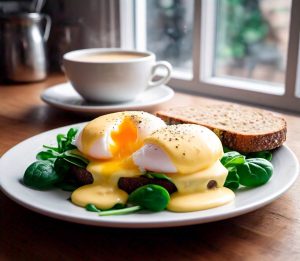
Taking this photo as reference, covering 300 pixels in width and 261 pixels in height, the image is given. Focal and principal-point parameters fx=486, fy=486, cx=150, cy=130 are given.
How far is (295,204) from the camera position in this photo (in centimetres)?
78

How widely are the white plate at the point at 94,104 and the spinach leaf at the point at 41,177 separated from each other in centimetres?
46

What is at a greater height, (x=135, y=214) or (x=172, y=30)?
(x=172, y=30)

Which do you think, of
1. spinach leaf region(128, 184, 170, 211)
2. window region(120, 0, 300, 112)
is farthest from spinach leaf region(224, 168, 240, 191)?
window region(120, 0, 300, 112)

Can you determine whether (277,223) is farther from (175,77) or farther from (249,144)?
(175,77)

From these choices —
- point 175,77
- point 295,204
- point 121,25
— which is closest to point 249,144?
point 295,204

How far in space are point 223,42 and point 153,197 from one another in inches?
43.7

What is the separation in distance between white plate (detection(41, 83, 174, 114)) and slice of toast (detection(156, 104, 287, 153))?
0.12 meters

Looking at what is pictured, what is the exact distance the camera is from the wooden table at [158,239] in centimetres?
64

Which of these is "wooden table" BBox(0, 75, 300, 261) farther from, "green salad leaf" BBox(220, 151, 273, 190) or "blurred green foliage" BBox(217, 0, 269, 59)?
"blurred green foliage" BBox(217, 0, 269, 59)

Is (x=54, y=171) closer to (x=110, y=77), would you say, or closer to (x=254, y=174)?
(x=254, y=174)

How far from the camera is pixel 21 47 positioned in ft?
5.64

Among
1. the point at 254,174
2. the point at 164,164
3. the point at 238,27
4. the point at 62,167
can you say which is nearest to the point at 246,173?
the point at 254,174

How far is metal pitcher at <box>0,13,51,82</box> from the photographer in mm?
1723

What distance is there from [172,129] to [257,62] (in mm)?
1533
